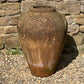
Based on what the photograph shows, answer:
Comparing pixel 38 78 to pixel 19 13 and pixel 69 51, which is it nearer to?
pixel 69 51

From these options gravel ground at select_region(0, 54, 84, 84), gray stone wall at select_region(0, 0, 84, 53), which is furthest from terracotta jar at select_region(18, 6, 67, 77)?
gray stone wall at select_region(0, 0, 84, 53)

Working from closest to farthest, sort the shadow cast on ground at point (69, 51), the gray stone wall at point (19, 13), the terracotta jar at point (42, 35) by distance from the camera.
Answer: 1. the terracotta jar at point (42, 35)
2. the gray stone wall at point (19, 13)
3. the shadow cast on ground at point (69, 51)

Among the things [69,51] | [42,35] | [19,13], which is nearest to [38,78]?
[42,35]

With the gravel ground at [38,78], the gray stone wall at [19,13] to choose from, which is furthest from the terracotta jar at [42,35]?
the gray stone wall at [19,13]

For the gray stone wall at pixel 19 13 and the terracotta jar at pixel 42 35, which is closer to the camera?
the terracotta jar at pixel 42 35

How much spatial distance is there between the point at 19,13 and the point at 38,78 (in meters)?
1.30

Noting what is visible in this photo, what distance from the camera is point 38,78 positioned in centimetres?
277

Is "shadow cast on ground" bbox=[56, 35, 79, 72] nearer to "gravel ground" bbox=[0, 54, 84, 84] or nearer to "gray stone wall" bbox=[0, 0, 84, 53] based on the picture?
"gravel ground" bbox=[0, 54, 84, 84]

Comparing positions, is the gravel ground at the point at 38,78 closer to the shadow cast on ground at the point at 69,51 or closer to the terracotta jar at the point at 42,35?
the shadow cast on ground at the point at 69,51

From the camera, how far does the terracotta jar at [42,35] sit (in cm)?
244

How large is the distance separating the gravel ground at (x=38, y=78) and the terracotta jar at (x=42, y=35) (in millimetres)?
257

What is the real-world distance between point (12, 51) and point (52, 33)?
4.44 ft

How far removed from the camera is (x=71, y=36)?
351cm

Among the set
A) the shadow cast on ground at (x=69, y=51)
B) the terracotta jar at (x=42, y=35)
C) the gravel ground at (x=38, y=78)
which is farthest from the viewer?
the shadow cast on ground at (x=69, y=51)
